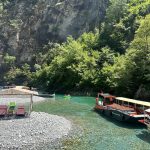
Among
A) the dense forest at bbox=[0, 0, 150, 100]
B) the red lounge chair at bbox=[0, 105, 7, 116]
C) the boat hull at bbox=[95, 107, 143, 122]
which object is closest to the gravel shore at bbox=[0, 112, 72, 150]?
the red lounge chair at bbox=[0, 105, 7, 116]

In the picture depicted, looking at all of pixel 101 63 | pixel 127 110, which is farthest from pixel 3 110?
pixel 101 63

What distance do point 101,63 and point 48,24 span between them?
120ft

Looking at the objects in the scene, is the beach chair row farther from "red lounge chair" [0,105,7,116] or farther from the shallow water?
the shallow water

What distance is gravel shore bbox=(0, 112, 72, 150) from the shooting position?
20.8m

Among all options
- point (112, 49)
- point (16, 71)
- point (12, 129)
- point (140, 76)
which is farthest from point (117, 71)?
point (16, 71)

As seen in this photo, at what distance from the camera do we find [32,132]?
23.8 m

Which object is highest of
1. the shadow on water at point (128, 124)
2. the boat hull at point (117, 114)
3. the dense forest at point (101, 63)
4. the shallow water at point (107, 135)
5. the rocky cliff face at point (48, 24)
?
the rocky cliff face at point (48, 24)

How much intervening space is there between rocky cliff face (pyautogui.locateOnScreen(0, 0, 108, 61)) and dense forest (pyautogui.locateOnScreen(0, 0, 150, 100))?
2611 millimetres

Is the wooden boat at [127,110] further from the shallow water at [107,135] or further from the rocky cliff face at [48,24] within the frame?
the rocky cliff face at [48,24]

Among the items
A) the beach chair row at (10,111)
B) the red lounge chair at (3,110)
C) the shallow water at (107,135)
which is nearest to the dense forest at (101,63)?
the shallow water at (107,135)

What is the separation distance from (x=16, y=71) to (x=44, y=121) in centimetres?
6197

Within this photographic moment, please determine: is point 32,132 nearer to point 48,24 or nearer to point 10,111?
point 10,111

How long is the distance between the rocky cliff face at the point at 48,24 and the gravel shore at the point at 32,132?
66109mm

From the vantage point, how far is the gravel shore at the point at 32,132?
817 inches
